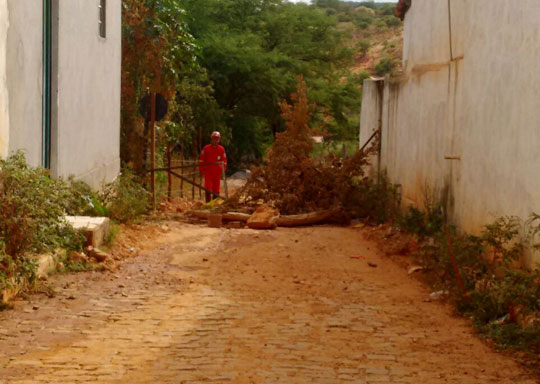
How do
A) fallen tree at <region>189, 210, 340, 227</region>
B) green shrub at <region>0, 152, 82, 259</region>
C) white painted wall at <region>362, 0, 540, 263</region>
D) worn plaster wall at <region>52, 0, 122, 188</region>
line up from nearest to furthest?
green shrub at <region>0, 152, 82, 259</region>
white painted wall at <region>362, 0, 540, 263</region>
worn plaster wall at <region>52, 0, 122, 188</region>
fallen tree at <region>189, 210, 340, 227</region>

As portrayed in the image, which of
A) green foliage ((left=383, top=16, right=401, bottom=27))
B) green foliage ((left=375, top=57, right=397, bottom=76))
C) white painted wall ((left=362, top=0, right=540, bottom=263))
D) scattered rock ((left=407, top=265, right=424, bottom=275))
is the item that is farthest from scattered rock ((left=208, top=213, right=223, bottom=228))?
green foliage ((left=383, top=16, right=401, bottom=27))

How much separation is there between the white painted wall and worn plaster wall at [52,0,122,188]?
5026 mm

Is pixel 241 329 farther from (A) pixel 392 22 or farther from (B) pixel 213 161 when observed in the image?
(A) pixel 392 22

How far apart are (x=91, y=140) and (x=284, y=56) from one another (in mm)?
16899

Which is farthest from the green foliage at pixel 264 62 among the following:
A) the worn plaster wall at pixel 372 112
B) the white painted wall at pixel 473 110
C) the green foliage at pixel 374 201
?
the white painted wall at pixel 473 110

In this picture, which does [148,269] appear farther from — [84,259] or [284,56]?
[284,56]

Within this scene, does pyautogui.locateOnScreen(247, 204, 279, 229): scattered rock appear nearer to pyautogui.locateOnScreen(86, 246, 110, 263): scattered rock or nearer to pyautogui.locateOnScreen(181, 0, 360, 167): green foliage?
pyautogui.locateOnScreen(86, 246, 110, 263): scattered rock

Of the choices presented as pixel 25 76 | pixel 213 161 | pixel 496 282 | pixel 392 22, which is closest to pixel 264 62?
pixel 213 161

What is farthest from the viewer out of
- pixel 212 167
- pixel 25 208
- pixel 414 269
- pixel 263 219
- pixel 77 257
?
pixel 212 167

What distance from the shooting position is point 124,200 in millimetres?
11664

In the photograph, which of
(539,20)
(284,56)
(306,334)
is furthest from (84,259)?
(284,56)

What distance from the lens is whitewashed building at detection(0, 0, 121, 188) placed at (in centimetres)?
859

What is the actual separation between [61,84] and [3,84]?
7.34ft

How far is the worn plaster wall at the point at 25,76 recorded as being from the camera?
8539 mm
